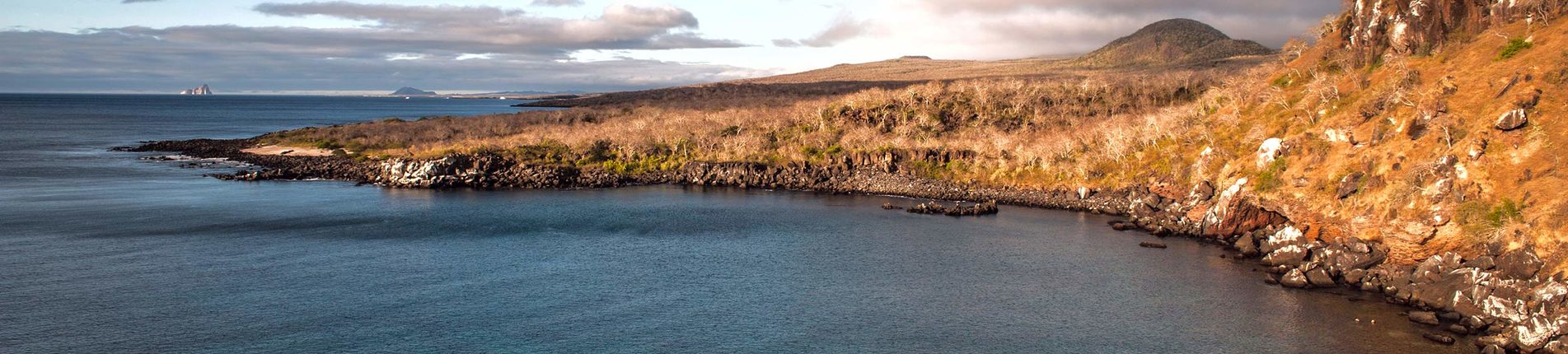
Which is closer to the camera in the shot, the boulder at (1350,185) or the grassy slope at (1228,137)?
the grassy slope at (1228,137)

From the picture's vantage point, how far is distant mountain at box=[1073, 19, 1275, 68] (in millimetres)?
168375

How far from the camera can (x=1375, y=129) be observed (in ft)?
156

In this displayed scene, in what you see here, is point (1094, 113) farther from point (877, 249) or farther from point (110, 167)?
point (110, 167)

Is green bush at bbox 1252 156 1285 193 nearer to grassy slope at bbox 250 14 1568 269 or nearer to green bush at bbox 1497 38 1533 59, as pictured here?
grassy slope at bbox 250 14 1568 269

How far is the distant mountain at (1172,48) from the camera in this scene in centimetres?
16838

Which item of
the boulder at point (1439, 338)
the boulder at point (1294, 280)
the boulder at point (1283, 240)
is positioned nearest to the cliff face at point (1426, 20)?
the boulder at point (1283, 240)

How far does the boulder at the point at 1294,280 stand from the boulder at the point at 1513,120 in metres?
9.93

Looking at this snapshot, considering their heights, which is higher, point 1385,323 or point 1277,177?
point 1277,177

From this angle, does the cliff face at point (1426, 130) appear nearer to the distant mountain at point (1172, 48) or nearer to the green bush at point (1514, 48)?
the green bush at point (1514, 48)

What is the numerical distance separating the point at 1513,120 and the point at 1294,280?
10.8 metres

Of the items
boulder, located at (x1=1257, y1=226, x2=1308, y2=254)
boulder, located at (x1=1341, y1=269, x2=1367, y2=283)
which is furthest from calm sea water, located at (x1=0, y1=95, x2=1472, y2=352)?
boulder, located at (x1=1341, y1=269, x2=1367, y2=283)

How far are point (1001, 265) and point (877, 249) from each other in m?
7.16

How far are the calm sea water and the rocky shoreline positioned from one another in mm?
2022

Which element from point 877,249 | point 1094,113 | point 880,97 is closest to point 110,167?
point 880,97
